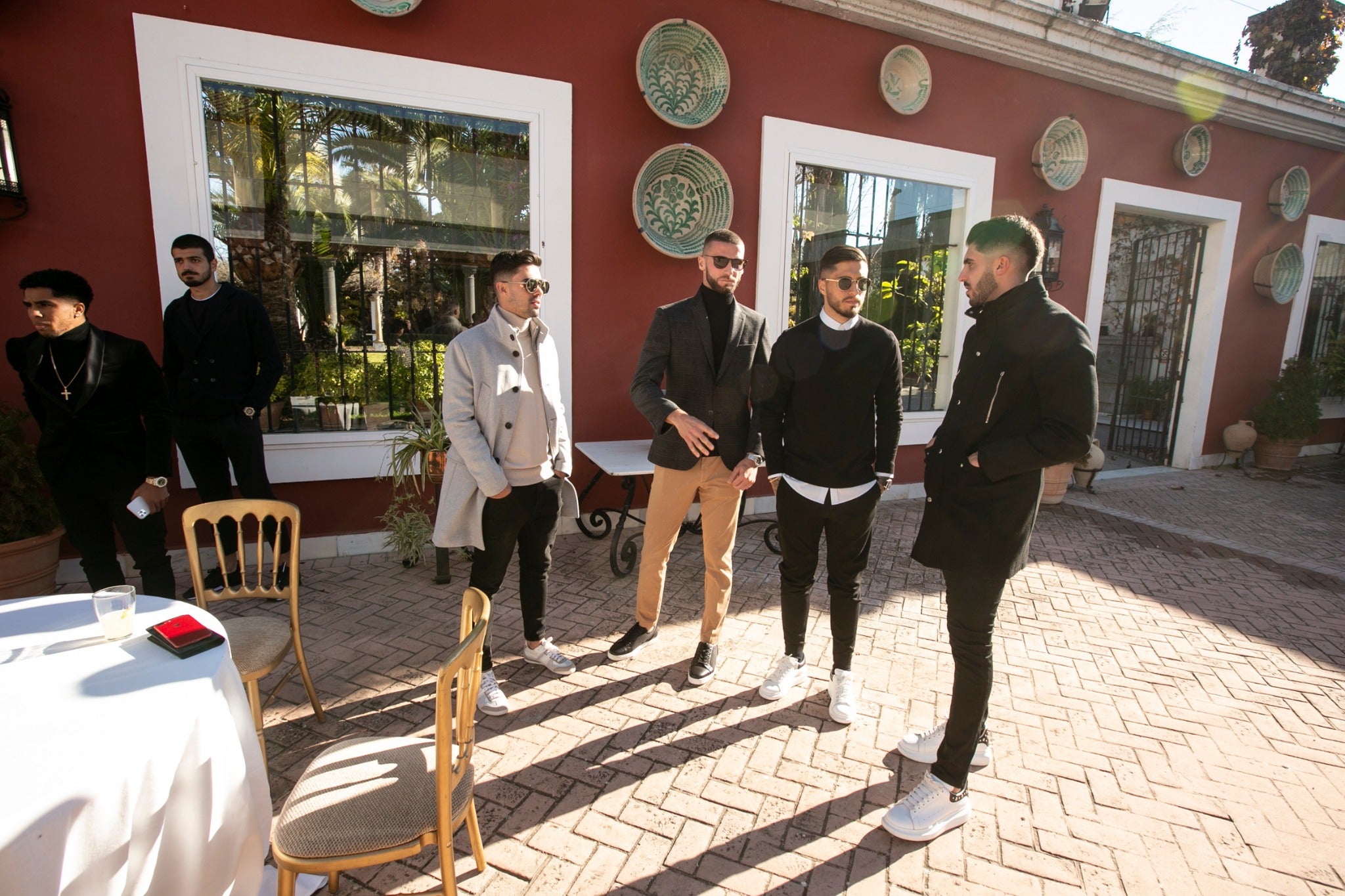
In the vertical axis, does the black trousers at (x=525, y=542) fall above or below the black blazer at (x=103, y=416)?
below

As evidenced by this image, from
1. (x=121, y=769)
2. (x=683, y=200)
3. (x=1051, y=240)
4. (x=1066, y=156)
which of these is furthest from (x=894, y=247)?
(x=121, y=769)

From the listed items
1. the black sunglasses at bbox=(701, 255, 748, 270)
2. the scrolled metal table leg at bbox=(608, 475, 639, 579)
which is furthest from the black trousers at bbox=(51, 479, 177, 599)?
the black sunglasses at bbox=(701, 255, 748, 270)

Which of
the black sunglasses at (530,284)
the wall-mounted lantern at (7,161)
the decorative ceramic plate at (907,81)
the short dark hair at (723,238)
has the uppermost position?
the decorative ceramic plate at (907,81)

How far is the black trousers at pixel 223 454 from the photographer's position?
400cm

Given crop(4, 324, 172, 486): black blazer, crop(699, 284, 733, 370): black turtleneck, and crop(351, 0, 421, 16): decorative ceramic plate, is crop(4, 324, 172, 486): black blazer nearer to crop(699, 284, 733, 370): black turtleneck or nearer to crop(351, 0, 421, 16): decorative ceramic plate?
crop(351, 0, 421, 16): decorative ceramic plate

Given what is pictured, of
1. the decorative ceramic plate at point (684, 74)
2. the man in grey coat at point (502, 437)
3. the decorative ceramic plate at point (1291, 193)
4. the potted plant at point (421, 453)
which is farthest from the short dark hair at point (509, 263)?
the decorative ceramic plate at point (1291, 193)

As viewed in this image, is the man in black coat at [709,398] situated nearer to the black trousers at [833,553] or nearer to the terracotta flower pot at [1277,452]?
the black trousers at [833,553]

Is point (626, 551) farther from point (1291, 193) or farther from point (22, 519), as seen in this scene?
point (1291, 193)

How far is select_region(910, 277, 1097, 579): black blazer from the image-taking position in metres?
2.04

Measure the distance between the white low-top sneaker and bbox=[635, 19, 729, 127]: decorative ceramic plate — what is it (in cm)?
484

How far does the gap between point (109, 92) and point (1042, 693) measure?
628cm

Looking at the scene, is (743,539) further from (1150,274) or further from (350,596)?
(1150,274)

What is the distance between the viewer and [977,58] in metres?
6.49

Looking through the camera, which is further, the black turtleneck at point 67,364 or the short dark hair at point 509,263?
the black turtleneck at point 67,364
